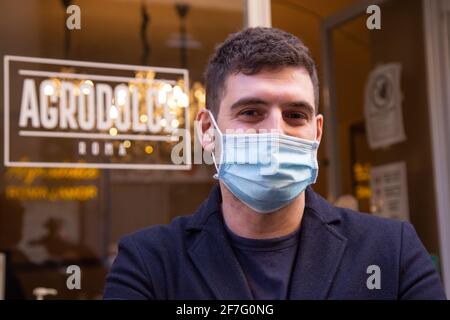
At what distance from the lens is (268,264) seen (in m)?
1.83

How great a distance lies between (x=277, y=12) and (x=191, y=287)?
9.00ft

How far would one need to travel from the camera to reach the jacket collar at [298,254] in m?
1.79

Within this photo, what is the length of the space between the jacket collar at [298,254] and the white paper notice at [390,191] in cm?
284

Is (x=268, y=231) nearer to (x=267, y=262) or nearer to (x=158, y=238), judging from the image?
(x=267, y=262)

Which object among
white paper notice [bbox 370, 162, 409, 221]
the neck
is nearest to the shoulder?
the neck

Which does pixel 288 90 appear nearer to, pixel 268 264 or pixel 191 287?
pixel 268 264

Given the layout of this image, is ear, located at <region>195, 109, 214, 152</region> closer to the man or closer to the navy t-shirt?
the man

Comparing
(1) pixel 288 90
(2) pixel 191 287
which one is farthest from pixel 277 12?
(2) pixel 191 287

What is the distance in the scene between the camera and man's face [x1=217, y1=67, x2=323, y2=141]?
1.87 meters

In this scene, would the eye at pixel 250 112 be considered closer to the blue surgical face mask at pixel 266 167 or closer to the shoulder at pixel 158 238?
the blue surgical face mask at pixel 266 167

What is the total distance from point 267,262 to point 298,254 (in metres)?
0.09

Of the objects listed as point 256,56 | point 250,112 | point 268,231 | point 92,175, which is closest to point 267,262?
point 268,231

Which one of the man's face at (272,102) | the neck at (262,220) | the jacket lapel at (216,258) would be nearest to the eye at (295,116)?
the man's face at (272,102)

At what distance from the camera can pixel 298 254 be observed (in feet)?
6.11
